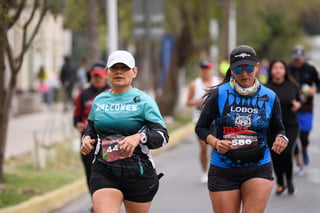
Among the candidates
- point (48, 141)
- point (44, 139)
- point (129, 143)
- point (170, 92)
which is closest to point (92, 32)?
point (48, 141)

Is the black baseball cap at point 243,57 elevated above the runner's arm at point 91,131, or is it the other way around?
the black baseball cap at point 243,57

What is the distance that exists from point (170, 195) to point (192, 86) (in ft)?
6.63

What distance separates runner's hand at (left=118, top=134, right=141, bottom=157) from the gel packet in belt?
14 centimetres

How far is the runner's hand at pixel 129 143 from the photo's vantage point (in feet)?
18.8

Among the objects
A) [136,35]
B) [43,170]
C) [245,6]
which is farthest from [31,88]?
[43,170]

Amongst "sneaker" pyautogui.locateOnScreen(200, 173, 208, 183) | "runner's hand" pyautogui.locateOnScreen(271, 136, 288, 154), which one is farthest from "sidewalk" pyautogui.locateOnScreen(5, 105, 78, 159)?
"runner's hand" pyautogui.locateOnScreen(271, 136, 288, 154)

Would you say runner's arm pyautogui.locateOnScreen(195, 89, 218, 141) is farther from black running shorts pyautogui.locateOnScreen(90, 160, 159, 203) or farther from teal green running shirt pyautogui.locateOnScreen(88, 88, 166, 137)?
black running shorts pyautogui.locateOnScreen(90, 160, 159, 203)

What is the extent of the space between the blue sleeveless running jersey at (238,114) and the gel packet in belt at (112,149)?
0.79 meters

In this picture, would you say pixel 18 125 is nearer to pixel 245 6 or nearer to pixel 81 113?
pixel 245 6

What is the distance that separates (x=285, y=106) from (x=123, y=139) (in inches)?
189

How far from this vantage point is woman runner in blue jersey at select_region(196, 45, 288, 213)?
6.19 metres

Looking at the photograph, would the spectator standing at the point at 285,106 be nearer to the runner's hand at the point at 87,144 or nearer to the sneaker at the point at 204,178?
the sneaker at the point at 204,178

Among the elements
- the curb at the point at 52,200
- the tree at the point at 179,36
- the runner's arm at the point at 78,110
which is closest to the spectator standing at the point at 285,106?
the runner's arm at the point at 78,110

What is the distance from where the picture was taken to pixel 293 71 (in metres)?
12.5
